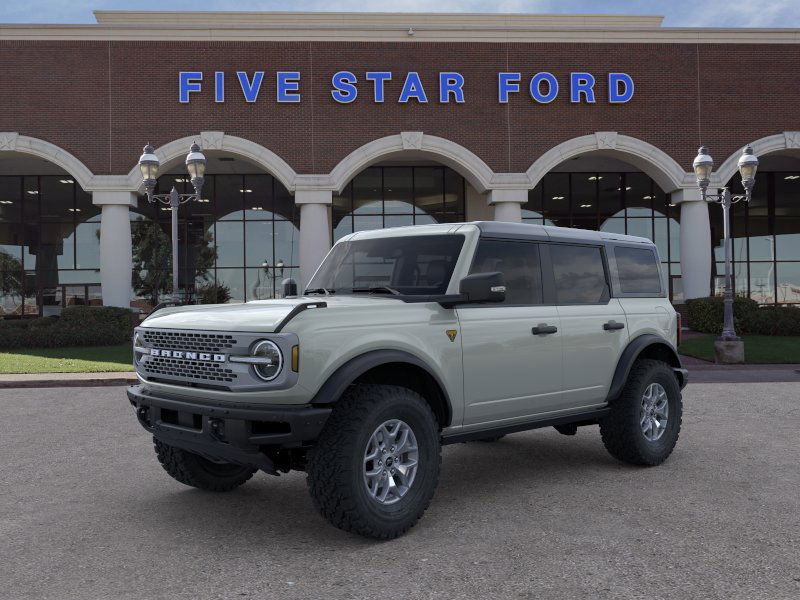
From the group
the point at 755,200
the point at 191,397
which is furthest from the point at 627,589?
the point at 755,200

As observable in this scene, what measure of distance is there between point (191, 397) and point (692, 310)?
2279 cm

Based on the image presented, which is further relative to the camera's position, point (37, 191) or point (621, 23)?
point (621, 23)

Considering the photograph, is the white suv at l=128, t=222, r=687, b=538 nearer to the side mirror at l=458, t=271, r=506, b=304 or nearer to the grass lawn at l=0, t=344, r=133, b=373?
the side mirror at l=458, t=271, r=506, b=304

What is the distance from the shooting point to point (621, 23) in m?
34.3

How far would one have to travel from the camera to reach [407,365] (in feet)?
16.0

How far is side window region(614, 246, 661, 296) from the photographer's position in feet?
22.2

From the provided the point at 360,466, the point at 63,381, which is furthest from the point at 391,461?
the point at 63,381

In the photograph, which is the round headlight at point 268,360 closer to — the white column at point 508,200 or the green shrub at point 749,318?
the white column at point 508,200

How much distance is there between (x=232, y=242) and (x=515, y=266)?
27.0 meters

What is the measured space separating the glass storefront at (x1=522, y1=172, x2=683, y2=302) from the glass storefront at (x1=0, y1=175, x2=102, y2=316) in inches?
774

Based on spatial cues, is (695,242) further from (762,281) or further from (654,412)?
(654,412)

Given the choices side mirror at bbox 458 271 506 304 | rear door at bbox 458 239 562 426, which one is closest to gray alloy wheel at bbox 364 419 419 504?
rear door at bbox 458 239 562 426

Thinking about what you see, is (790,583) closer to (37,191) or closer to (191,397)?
(191,397)

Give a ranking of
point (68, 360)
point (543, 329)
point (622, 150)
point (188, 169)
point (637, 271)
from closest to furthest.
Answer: point (543, 329), point (637, 271), point (188, 169), point (68, 360), point (622, 150)
